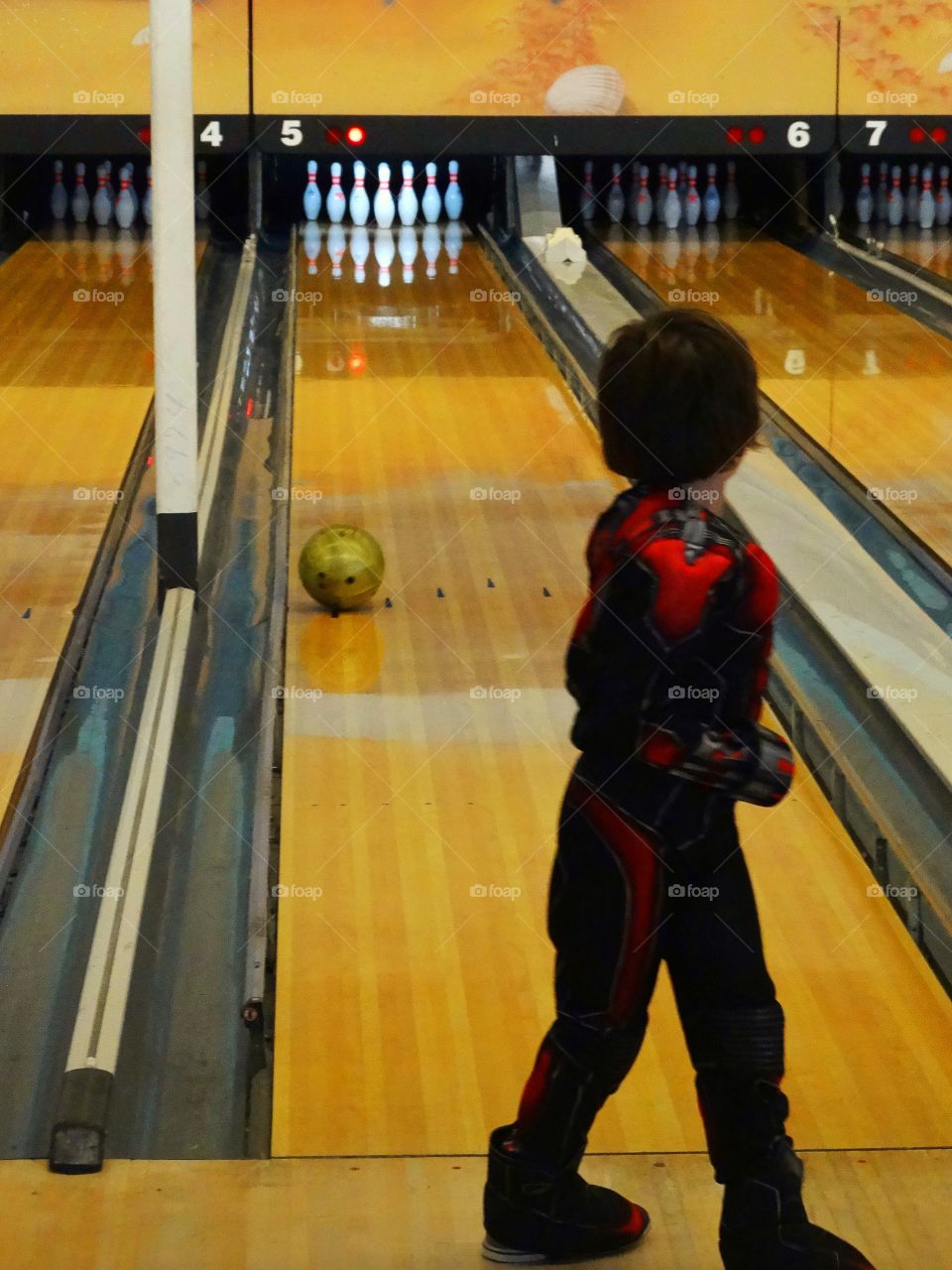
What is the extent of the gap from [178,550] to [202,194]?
4113 millimetres

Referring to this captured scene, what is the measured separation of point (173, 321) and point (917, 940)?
73.7 inches

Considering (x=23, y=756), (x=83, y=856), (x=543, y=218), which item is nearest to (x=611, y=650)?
(x=83, y=856)

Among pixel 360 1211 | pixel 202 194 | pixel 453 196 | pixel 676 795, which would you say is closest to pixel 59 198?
pixel 202 194

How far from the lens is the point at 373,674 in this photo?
3.25m

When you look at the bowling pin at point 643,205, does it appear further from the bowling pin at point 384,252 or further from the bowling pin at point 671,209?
the bowling pin at point 384,252

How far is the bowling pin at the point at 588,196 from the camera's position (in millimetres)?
7418

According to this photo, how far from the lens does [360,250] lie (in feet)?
22.7

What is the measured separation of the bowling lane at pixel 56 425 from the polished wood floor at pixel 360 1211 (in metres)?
1.14

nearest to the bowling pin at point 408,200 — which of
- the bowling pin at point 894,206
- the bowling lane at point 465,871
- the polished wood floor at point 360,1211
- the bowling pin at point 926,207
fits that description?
the bowling pin at point 894,206

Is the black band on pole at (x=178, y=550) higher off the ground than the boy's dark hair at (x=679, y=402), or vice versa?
the boy's dark hair at (x=679, y=402)

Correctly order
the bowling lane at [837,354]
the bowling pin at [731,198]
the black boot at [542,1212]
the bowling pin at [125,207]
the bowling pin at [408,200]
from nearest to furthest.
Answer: the black boot at [542,1212]
the bowling lane at [837,354]
the bowling pin at [125,207]
the bowling pin at [408,200]
the bowling pin at [731,198]

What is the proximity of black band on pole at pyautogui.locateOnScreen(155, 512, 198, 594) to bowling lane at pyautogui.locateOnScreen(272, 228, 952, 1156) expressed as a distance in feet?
0.77

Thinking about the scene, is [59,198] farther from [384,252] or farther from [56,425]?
[56,425]

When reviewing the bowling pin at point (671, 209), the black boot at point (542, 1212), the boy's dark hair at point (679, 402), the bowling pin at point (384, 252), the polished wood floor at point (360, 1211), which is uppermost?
the boy's dark hair at point (679, 402)
